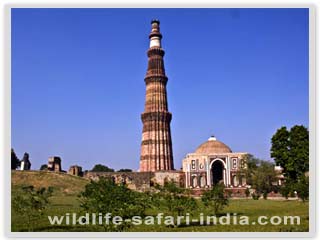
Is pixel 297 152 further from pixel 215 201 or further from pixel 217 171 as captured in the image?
pixel 217 171

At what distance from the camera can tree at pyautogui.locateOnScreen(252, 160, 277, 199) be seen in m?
30.7

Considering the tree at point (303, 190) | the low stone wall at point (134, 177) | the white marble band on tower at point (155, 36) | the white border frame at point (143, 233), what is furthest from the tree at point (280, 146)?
the white marble band on tower at point (155, 36)

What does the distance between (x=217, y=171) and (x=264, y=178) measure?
6991 mm

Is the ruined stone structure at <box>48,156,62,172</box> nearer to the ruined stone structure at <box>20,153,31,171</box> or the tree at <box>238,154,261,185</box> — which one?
the ruined stone structure at <box>20,153,31,171</box>

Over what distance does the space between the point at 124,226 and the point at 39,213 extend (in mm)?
Answer: 4165

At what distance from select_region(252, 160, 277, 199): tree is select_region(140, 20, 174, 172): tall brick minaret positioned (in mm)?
7807

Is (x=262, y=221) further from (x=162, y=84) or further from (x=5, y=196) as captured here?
(x=162, y=84)

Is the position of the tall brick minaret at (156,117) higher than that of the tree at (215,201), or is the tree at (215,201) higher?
the tall brick minaret at (156,117)

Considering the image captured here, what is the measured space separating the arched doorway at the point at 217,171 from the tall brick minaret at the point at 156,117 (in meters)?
3.36

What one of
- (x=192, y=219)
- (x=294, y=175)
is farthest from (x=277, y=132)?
(x=192, y=219)

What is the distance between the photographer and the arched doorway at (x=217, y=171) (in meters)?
Result: 37.5

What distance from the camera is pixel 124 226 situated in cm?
949

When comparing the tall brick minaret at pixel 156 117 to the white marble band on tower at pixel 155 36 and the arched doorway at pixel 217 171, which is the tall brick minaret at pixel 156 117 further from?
the arched doorway at pixel 217 171

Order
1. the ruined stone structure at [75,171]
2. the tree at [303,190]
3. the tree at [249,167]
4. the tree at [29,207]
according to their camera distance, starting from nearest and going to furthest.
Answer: the tree at [29,207] → the tree at [303,190] → the ruined stone structure at [75,171] → the tree at [249,167]
